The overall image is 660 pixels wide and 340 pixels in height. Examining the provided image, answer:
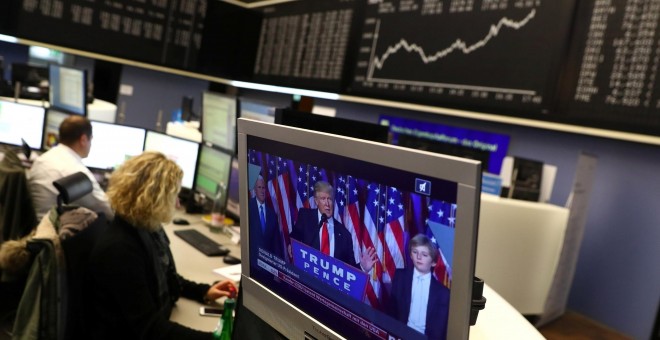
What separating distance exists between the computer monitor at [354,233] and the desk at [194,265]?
787 millimetres

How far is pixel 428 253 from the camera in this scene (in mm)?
667

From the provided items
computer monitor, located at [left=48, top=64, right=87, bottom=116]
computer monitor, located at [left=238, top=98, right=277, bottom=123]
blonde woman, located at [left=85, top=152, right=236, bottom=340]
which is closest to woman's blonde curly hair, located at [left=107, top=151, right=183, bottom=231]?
blonde woman, located at [left=85, top=152, right=236, bottom=340]

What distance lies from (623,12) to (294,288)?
182 cm

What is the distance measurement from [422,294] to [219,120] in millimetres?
2337

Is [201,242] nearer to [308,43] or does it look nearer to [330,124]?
[330,124]

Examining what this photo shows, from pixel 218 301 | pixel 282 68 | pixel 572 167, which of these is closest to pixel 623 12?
pixel 572 167

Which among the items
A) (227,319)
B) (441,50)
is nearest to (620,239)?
(441,50)

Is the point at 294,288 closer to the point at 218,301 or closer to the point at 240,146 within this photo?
the point at 240,146

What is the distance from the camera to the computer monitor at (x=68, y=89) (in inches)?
138

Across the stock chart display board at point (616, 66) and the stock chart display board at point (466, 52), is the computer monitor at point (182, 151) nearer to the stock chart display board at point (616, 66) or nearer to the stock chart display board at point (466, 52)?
the stock chart display board at point (466, 52)

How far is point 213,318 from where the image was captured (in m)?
1.77

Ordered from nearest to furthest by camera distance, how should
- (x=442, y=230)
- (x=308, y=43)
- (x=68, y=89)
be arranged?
(x=442, y=230), (x=68, y=89), (x=308, y=43)

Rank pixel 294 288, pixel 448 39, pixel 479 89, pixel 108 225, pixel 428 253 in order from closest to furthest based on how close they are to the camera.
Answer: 1. pixel 428 253
2. pixel 294 288
3. pixel 108 225
4. pixel 479 89
5. pixel 448 39

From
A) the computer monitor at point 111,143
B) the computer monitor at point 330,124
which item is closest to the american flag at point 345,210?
the computer monitor at point 330,124
